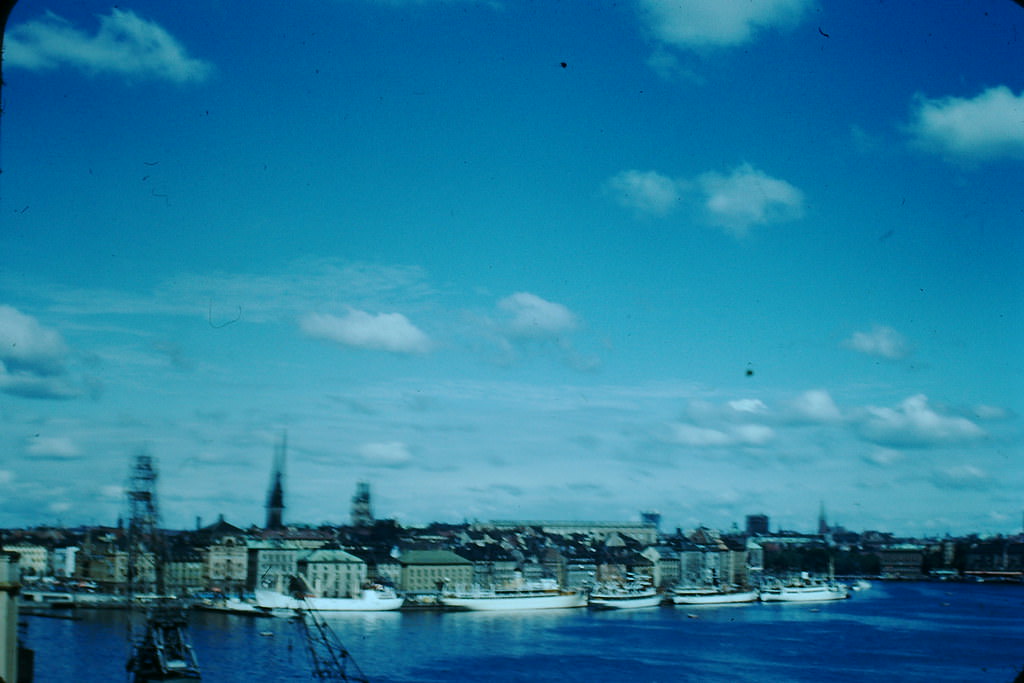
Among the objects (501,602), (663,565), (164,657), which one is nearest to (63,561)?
(501,602)

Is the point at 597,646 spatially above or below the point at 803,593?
above

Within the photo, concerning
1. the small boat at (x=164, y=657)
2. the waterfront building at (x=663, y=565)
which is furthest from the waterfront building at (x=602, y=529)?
the small boat at (x=164, y=657)

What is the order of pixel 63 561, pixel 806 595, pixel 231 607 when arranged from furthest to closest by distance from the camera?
pixel 806 595 → pixel 63 561 → pixel 231 607

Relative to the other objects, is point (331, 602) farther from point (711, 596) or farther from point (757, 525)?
point (757, 525)

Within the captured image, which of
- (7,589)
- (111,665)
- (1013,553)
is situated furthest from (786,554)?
(7,589)

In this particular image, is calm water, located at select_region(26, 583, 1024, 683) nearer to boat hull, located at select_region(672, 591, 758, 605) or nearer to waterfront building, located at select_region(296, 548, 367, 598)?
waterfront building, located at select_region(296, 548, 367, 598)

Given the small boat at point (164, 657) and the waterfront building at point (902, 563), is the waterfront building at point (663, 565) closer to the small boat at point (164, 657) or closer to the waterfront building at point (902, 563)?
the waterfront building at point (902, 563)

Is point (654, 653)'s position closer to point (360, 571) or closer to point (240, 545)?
point (360, 571)
